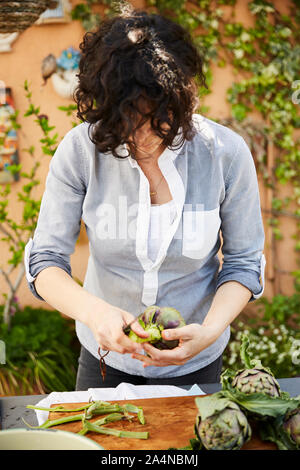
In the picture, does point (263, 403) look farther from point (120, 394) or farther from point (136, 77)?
point (136, 77)

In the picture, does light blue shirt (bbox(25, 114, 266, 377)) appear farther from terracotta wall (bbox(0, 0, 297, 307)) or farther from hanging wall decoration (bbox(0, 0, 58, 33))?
terracotta wall (bbox(0, 0, 297, 307))

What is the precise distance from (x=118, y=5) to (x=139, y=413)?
107cm

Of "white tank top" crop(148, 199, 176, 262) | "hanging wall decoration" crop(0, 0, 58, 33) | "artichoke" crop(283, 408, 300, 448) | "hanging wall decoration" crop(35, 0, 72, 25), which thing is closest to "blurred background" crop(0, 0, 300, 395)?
"hanging wall decoration" crop(35, 0, 72, 25)

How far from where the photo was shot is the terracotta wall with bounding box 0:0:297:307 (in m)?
3.61

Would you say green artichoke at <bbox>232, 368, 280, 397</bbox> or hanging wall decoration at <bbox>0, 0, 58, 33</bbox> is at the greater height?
hanging wall decoration at <bbox>0, 0, 58, 33</bbox>

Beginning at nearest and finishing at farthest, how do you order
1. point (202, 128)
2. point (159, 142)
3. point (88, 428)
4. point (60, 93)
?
point (88, 428), point (159, 142), point (202, 128), point (60, 93)

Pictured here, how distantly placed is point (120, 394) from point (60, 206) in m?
0.56

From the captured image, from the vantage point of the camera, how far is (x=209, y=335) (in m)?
1.35

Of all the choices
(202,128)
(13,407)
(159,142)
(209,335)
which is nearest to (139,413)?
(209,335)

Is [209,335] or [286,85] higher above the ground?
[286,85]

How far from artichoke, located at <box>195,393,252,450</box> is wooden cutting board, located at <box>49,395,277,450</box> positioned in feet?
0.36

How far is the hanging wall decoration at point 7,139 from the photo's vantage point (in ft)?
11.4

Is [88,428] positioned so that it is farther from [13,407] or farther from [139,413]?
[13,407]

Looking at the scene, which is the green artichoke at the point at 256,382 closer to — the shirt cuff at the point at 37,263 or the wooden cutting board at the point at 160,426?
the wooden cutting board at the point at 160,426
